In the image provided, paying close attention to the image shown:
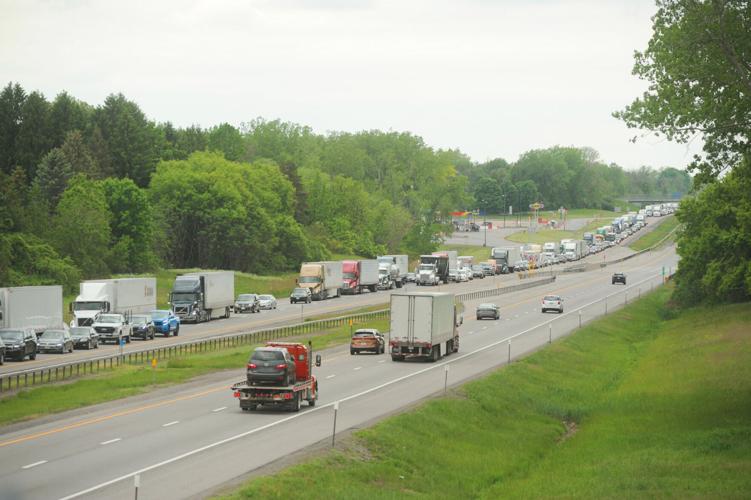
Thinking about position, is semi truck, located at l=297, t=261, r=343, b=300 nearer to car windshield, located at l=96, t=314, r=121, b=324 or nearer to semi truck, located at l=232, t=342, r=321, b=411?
car windshield, located at l=96, t=314, r=121, b=324

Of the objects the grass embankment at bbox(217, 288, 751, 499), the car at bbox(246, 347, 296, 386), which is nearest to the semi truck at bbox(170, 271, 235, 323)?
the grass embankment at bbox(217, 288, 751, 499)

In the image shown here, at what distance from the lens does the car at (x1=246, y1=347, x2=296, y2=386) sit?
34.4m

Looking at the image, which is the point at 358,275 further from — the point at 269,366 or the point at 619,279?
the point at 269,366

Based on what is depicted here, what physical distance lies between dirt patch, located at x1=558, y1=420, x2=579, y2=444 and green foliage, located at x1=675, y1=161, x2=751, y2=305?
123 feet

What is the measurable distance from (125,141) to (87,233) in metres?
40.3

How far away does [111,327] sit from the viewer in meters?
64.9

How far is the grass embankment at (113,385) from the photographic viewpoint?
3675 centimetres

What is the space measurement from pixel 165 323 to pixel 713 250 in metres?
45.3

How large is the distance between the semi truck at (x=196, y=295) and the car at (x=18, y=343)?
24853mm

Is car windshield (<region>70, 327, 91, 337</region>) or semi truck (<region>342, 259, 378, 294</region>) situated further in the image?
semi truck (<region>342, 259, 378, 294</region>)

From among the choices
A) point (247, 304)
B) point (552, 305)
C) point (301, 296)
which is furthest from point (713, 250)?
point (247, 304)

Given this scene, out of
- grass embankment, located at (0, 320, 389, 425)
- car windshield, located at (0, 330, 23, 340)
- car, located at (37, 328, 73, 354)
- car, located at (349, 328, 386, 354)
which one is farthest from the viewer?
car, located at (349, 328, 386, 354)

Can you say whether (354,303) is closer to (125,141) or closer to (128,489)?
(125,141)

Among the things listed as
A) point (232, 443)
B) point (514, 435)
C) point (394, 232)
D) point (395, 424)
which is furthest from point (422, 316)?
point (394, 232)
